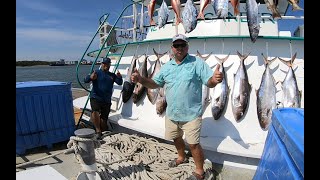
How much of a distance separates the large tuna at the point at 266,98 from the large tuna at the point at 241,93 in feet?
0.67

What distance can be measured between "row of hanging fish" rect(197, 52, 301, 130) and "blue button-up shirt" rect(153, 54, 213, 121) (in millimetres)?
1220

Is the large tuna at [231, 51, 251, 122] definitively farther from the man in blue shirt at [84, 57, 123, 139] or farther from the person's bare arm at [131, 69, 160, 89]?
the man in blue shirt at [84, 57, 123, 139]

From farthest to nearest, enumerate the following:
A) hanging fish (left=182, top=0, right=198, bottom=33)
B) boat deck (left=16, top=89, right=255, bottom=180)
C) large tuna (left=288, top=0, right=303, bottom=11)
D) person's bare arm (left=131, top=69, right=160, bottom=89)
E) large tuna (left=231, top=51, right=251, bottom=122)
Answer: hanging fish (left=182, top=0, right=198, bottom=33) → large tuna (left=231, top=51, right=251, bottom=122) → large tuna (left=288, top=0, right=303, bottom=11) → boat deck (left=16, top=89, right=255, bottom=180) → person's bare arm (left=131, top=69, right=160, bottom=89)

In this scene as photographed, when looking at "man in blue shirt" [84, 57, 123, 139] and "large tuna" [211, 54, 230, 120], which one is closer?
"large tuna" [211, 54, 230, 120]

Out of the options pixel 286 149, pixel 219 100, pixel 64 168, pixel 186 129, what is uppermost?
pixel 219 100

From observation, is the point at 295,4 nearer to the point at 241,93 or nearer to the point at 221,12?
the point at 221,12

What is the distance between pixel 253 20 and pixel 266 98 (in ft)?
4.15

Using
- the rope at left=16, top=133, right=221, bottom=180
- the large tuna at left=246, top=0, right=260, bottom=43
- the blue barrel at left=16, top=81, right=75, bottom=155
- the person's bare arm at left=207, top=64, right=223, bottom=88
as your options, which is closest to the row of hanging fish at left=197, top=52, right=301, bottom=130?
the large tuna at left=246, top=0, right=260, bottom=43

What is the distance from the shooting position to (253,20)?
174 inches

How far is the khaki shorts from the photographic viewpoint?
359cm

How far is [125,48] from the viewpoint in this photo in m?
6.39

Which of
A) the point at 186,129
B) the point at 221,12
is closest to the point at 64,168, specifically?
the point at 186,129
